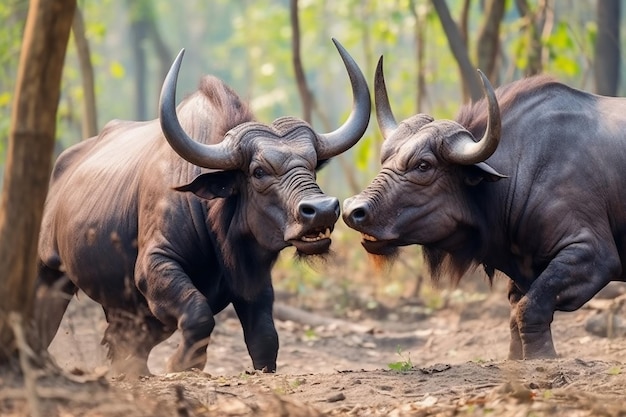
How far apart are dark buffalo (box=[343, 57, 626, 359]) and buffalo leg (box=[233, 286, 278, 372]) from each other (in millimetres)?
893

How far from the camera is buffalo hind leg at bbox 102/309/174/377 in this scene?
8.23 metres

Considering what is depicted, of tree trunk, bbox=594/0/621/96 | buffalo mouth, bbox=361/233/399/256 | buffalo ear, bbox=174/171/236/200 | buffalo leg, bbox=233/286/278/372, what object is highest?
tree trunk, bbox=594/0/621/96

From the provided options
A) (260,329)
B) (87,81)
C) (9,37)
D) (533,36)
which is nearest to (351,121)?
(260,329)

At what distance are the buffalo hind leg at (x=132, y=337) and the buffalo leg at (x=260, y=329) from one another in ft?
1.94

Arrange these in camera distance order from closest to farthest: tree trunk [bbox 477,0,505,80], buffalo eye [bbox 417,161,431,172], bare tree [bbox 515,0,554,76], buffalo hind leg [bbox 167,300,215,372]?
buffalo hind leg [bbox 167,300,215,372], buffalo eye [bbox 417,161,431,172], tree trunk [bbox 477,0,505,80], bare tree [bbox 515,0,554,76]

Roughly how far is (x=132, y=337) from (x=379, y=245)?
2.12m

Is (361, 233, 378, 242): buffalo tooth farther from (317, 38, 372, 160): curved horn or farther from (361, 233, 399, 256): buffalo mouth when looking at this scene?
(317, 38, 372, 160): curved horn

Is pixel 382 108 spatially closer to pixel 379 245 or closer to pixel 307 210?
pixel 379 245

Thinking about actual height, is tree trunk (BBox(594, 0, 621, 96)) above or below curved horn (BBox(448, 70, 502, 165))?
above

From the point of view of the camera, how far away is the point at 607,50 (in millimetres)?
13133

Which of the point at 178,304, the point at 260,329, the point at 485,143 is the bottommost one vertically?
the point at 260,329

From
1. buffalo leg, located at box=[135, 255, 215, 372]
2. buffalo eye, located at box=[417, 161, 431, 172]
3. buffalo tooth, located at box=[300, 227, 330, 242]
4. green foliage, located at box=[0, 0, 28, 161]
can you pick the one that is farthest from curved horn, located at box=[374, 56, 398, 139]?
green foliage, located at box=[0, 0, 28, 161]

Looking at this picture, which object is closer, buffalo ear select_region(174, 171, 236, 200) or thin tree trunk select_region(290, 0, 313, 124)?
buffalo ear select_region(174, 171, 236, 200)

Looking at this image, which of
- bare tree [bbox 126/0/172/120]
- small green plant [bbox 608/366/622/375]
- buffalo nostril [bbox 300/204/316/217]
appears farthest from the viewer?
bare tree [bbox 126/0/172/120]
